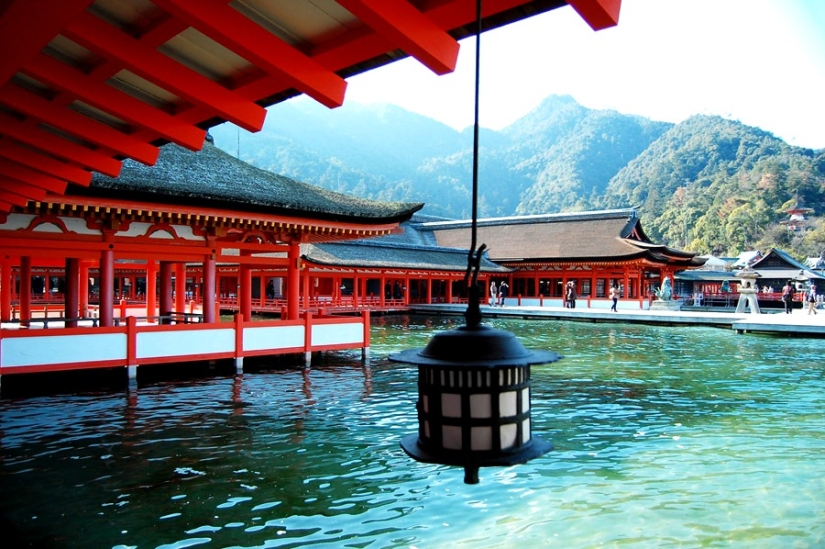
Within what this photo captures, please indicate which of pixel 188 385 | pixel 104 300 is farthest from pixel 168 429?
pixel 104 300

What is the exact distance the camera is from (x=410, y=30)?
2.42 meters

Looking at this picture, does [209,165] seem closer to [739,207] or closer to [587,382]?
[587,382]

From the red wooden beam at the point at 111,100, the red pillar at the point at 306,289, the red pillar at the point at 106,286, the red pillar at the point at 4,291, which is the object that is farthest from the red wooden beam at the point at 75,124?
the red pillar at the point at 306,289

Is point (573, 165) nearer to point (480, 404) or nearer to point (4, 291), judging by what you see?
point (4, 291)

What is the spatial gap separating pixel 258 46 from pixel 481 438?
1.97m

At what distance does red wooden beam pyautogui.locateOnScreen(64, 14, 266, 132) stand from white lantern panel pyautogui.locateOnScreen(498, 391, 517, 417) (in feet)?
6.73

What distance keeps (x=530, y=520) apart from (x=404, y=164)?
402 ft

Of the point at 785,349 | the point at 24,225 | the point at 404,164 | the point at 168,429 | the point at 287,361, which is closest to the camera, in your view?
the point at 168,429

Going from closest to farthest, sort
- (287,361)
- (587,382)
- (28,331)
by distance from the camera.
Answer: (28,331), (587,382), (287,361)

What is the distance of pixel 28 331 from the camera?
1052 cm

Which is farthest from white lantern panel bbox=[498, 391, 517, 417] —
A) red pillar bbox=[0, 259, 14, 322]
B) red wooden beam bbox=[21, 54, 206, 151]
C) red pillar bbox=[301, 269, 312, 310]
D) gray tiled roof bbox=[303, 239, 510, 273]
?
gray tiled roof bbox=[303, 239, 510, 273]

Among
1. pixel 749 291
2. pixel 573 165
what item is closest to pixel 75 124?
pixel 749 291

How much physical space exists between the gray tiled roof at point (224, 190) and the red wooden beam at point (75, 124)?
24.8ft

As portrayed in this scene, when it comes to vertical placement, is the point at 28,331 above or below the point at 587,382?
above
